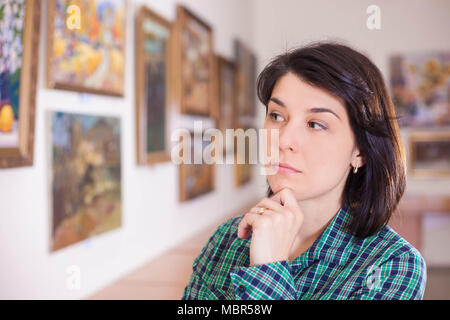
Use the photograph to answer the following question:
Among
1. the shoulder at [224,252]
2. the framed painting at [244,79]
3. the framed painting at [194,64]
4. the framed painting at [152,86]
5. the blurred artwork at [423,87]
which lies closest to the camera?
the shoulder at [224,252]

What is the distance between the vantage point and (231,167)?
3.64 meters

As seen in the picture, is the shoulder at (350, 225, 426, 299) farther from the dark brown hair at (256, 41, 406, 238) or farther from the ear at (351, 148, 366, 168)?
the ear at (351, 148, 366, 168)

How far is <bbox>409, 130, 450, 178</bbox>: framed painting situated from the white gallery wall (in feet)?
6.55

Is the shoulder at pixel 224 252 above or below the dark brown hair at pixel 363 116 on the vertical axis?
below

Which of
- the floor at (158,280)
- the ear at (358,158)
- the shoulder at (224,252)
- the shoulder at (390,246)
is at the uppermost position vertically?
the ear at (358,158)

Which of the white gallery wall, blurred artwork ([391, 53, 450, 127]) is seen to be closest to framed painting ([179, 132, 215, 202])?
the white gallery wall

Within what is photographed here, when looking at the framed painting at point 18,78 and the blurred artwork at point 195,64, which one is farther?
the blurred artwork at point 195,64

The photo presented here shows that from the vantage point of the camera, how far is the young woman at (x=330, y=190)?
803 millimetres

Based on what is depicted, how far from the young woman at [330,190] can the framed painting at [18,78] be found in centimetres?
71

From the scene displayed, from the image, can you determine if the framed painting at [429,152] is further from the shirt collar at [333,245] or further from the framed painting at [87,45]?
the shirt collar at [333,245]

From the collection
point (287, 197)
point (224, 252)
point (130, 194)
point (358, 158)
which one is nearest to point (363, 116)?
point (358, 158)

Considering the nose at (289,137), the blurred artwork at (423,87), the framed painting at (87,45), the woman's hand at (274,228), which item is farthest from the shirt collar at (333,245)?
the blurred artwork at (423,87)

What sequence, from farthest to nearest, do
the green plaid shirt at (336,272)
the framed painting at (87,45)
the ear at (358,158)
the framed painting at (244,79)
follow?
the framed painting at (244,79), the framed painting at (87,45), the ear at (358,158), the green plaid shirt at (336,272)

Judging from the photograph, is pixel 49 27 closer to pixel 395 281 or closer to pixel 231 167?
pixel 395 281
